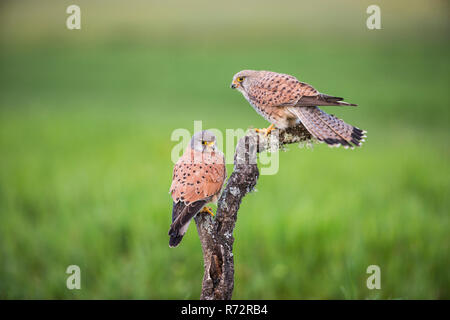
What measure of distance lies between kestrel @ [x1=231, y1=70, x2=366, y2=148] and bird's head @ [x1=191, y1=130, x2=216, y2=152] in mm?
592

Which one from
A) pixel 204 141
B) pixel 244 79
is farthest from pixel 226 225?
pixel 244 79

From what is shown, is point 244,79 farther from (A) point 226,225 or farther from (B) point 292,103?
(A) point 226,225

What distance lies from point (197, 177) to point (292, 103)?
0.95m

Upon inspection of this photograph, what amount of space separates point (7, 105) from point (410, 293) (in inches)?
771

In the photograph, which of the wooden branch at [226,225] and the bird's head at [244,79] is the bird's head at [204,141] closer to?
the wooden branch at [226,225]

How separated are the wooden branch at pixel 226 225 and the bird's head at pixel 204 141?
0.31 metres

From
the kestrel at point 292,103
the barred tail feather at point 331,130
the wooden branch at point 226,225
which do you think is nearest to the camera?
the barred tail feather at point 331,130

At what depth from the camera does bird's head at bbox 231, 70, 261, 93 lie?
128 inches

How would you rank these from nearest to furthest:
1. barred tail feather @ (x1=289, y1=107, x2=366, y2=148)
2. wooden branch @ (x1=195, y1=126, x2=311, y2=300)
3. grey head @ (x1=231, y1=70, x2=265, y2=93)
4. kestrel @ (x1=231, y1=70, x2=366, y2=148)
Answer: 1. barred tail feather @ (x1=289, y1=107, x2=366, y2=148)
2. kestrel @ (x1=231, y1=70, x2=366, y2=148)
3. wooden branch @ (x1=195, y1=126, x2=311, y2=300)
4. grey head @ (x1=231, y1=70, x2=265, y2=93)

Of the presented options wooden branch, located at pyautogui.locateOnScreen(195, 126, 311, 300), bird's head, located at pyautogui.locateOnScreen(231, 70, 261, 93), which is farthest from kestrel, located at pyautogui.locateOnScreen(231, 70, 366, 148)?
wooden branch, located at pyautogui.locateOnScreen(195, 126, 311, 300)

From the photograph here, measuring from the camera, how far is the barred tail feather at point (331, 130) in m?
2.44

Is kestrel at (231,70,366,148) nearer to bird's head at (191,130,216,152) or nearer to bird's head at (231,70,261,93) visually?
bird's head at (231,70,261,93)

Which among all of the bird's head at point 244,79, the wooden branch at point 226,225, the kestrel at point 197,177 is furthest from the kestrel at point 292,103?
the kestrel at point 197,177
